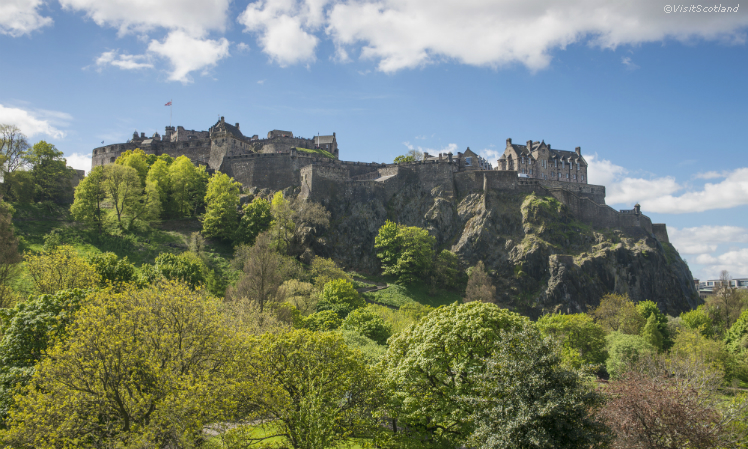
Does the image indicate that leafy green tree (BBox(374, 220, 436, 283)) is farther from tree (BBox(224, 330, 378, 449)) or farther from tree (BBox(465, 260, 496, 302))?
tree (BBox(224, 330, 378, 449))

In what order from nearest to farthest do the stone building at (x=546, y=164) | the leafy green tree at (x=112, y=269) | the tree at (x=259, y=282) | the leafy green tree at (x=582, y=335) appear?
the leafy green tree at (x=112, y=269)
the tree at (x=259, y=282)
the leafy green tree at (x=582, y=335)
the stone building at (x=546, y=164)

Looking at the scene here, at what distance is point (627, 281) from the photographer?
194 ft

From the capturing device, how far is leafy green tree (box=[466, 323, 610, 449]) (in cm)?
1443

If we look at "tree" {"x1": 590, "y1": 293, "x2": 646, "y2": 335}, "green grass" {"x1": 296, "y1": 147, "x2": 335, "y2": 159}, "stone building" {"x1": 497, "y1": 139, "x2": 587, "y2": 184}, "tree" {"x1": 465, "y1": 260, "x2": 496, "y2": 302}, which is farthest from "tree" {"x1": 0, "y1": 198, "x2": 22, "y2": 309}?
"stone building" {"x1": 497, "y1": 139, "x2": 587, "y2": 184}

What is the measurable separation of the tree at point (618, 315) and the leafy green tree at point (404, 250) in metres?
19.8

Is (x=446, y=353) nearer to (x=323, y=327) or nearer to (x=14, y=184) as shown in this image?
(x=323, y=327)

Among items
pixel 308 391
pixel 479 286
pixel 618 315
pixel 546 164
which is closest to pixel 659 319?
pixel 618 315

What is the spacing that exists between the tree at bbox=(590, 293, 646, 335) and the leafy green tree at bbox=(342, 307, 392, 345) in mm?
25997

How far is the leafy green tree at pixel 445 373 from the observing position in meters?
17.4

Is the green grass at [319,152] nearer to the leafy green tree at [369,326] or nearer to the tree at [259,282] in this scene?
the tree at [259,282]

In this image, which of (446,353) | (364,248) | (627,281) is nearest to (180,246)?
(364,248)

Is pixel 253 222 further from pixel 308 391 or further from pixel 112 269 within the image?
pixel 308 391

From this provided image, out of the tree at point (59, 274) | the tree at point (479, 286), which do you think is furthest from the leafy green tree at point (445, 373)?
the tree at point (479, 286)

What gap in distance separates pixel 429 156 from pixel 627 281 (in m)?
37.5
